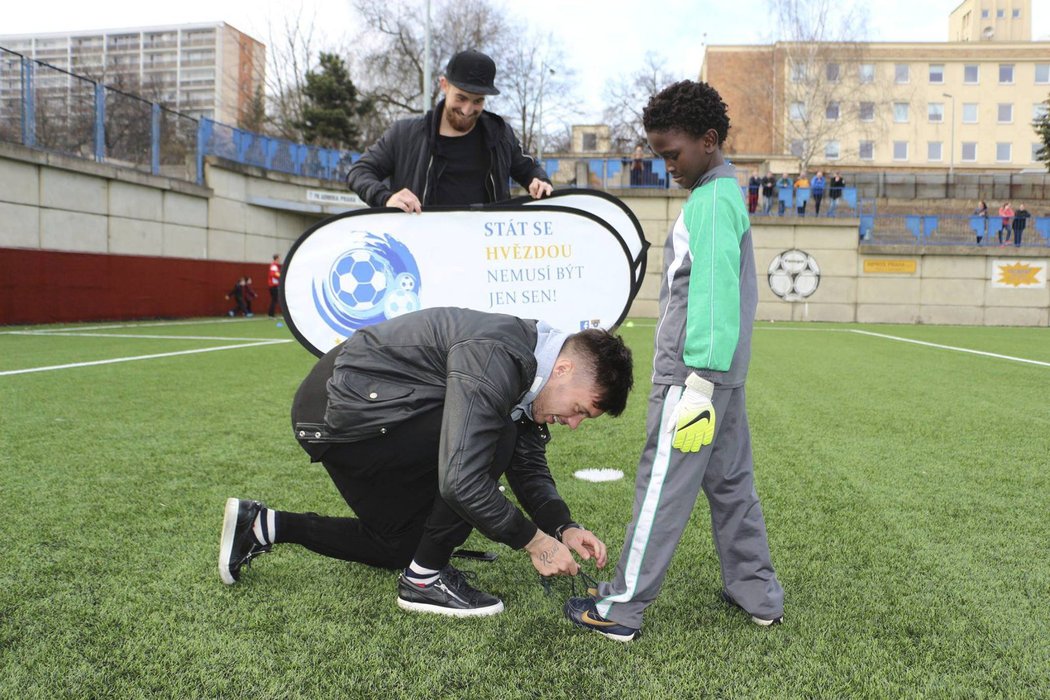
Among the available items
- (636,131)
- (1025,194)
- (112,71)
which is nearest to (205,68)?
(112,71)

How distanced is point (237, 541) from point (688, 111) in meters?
1.97

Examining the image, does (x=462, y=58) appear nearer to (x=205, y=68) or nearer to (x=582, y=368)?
(x=582, y=368)

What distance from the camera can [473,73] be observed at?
2.93 metres

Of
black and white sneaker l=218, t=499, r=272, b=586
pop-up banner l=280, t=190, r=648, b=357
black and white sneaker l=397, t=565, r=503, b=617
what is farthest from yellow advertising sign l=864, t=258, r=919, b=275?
black and white sneaker l=218, t=499, r=272, b=586

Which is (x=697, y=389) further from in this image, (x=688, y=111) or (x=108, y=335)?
(x=108, y=335)

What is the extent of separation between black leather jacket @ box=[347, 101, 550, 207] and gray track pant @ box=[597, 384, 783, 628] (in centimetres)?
152

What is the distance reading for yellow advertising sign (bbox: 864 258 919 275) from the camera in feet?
78.4

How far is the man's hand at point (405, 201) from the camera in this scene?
10.2ft

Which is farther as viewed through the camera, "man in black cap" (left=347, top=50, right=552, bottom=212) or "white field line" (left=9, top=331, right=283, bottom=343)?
"white field line" (left=9, top=331, right=283, bottom=343)

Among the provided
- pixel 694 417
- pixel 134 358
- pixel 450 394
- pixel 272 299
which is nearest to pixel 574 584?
pixel 694 417

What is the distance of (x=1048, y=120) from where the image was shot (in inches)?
1453

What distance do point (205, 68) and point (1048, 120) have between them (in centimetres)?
9325

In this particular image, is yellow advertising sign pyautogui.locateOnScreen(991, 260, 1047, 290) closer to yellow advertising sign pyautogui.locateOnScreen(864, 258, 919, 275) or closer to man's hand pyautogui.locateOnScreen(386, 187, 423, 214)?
yellow advertising sign pyautogui.locateOnScreen(864, 258, 919, 275)

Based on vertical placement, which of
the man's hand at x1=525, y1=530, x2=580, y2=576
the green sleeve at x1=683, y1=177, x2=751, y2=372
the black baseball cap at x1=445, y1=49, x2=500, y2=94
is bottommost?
the man's hand at x1=525, y1=530, x2=580, y2=576
